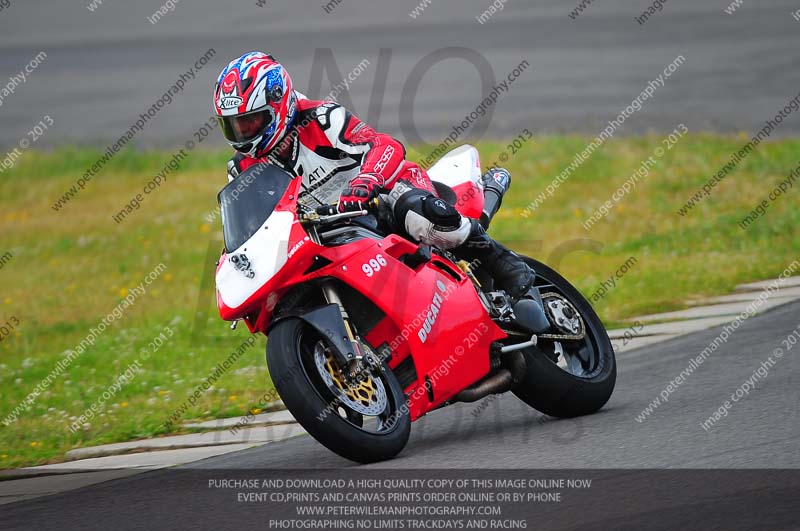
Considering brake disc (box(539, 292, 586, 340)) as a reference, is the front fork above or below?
above

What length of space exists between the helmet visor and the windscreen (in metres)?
0.22

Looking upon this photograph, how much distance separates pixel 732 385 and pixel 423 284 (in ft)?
6.16

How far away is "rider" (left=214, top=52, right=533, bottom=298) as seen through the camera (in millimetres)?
6207

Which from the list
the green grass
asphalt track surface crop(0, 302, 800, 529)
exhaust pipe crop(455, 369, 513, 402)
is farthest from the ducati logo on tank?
the green grass

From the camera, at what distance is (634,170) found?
14008 mm

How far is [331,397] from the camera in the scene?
570 cm

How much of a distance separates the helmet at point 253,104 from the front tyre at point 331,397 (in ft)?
3.52

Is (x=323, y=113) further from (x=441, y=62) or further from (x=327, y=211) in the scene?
(x=441, y=62)

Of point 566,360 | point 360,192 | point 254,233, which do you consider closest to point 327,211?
point 360,192

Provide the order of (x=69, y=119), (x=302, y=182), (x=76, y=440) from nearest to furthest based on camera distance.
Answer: (x=302, y=182) < (x=76, y=440) < (x=69, y=119)

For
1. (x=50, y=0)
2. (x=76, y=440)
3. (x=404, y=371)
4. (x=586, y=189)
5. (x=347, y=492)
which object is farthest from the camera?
(x=50, y=0)

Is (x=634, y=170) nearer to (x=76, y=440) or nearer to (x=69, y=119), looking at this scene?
(x=76, y=440)

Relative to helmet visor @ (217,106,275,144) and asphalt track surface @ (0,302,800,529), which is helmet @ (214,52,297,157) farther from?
asphalt track surface @ (0,302,800,529)

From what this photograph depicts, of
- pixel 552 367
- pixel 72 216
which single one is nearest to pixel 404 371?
pixel 552 367
